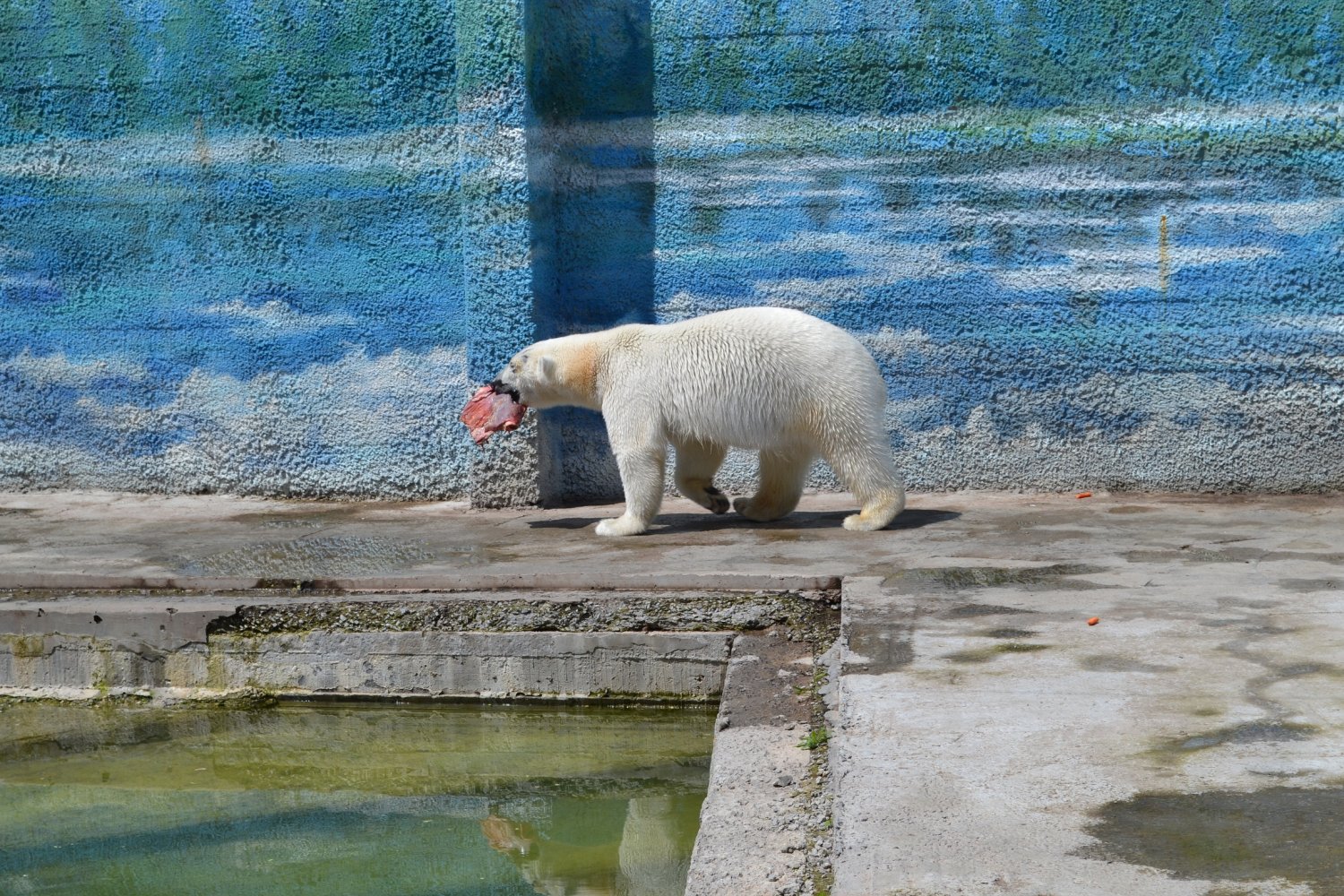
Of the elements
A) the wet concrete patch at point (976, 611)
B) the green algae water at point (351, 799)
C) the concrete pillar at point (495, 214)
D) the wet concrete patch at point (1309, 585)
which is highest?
the concrete pillar at point (495, 214)

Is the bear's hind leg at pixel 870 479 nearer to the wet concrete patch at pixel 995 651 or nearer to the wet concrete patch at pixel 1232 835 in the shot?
the wet concrete patch at pixel 995 651

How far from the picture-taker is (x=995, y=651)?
11.1 feet

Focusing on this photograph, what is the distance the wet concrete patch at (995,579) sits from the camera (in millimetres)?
4125

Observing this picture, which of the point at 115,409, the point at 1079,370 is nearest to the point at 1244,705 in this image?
the point at 1079,370

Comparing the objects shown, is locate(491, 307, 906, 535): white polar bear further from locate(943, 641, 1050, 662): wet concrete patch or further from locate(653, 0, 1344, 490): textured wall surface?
locate(943, 641, 1050, 662): wet concrete patch

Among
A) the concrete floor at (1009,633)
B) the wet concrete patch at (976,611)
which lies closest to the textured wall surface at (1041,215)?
the concrete floor at (1009,633)

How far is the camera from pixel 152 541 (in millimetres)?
5547

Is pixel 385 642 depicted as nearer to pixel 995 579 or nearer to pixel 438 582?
pixel 438 582

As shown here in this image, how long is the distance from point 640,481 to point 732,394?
489 mm

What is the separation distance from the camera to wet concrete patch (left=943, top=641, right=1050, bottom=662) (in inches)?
131

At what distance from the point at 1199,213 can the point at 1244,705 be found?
3663 mm

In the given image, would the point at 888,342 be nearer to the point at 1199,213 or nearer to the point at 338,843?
the point at 1199,213

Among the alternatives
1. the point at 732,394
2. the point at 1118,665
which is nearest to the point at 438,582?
the point at 732,394

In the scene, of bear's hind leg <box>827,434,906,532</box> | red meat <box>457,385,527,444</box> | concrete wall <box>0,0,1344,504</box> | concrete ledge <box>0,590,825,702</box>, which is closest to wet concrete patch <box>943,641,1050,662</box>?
concrete ledge <box>0,590,825,702</box>
